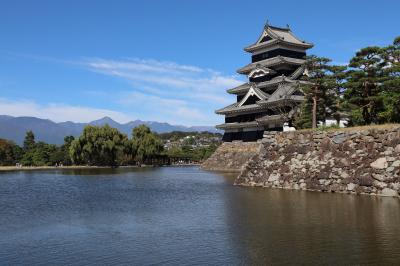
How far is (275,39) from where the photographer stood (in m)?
50.4

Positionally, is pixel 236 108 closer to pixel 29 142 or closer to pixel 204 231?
pixel 204 231

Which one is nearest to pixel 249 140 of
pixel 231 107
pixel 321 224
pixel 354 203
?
pixel 231 107

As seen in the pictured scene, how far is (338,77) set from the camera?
29984mm

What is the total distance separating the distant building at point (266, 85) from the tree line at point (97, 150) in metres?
18.1

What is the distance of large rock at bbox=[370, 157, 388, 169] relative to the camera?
20864 millimetres

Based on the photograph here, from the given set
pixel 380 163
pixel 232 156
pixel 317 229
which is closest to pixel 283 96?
pixel 232 156

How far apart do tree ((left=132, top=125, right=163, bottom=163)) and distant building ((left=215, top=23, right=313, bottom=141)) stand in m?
18.0

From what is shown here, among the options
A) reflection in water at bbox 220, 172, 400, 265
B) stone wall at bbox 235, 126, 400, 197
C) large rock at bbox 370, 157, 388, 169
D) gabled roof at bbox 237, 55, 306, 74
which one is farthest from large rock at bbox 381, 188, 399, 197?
gabled roof at bbox 237, 55, 306, 74

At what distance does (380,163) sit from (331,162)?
3.07 meters

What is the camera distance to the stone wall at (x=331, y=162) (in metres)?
21.0

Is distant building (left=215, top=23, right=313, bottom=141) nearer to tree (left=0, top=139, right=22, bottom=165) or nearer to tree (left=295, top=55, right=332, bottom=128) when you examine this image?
tree (left=295, top=55, right=332, bottom=128)

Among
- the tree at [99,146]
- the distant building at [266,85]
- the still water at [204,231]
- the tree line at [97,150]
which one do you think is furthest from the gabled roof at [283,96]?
the tree line at [97,150]

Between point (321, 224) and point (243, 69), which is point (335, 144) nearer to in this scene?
point (321, 224)

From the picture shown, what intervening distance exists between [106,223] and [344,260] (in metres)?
8.14
